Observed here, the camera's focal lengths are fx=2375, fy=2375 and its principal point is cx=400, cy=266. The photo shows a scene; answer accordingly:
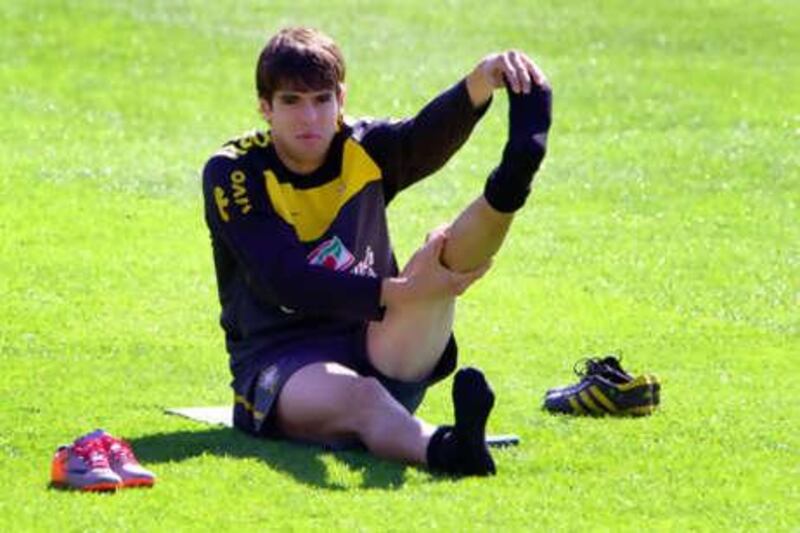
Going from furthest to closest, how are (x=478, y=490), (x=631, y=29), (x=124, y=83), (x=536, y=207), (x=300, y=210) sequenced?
(x=631, y=29)
(x=124, y=83)
(x=536, y=207)
(x=300, y=210)
(x=478, y=490)

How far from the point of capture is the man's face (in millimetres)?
8336

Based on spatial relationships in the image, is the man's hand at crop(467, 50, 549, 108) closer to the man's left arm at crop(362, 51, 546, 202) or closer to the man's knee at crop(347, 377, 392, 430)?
the man's left arm at crop(362, 51, 546, 202)

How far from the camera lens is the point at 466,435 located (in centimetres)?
770

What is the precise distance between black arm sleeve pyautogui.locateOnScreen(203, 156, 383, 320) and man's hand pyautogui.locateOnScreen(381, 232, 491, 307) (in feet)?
0.21

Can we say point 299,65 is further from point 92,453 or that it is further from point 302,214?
point 92,453

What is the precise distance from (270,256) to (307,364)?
1.38 feet

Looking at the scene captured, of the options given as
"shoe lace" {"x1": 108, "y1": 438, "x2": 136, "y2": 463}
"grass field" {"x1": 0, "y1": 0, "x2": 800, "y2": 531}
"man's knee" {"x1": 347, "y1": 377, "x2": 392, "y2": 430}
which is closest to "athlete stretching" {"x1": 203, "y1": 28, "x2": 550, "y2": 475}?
"man's knee" {"x1": 347, "y1": 377, "x2": 392, "y2": 430}

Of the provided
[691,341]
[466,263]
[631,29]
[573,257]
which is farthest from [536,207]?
[631,29]

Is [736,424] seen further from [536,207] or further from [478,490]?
[536,207]

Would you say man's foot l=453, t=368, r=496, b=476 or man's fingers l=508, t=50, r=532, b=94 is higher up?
man's fingers l=508, t=50, r=532, b=94

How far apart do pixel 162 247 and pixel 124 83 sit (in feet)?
19.8

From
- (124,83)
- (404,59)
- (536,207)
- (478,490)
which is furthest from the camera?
(404,59)

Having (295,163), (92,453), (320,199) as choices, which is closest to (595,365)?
(320,199)

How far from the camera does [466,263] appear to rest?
311 inches
